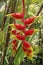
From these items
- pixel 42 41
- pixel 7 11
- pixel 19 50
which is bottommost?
pixel 42 41

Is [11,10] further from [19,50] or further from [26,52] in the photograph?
[26,52]

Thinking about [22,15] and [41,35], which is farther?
[41,35]

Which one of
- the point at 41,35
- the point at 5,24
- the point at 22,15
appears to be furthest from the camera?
the point at 41,35

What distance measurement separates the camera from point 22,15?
1.68 feet

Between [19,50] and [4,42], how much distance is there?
3.5 inches

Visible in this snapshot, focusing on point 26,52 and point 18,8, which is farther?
point 18,8

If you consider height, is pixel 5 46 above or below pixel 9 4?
below

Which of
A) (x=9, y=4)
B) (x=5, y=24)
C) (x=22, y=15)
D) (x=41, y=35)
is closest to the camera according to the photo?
(x=22, y=15)

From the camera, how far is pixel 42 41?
7.29 ft

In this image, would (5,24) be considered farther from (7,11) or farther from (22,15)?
(22,15)

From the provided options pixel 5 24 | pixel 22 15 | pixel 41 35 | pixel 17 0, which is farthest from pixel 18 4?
pixel 41 35

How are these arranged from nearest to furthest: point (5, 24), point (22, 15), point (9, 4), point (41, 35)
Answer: point (22, 15), point (9, 4), point (5, 24), point (41, 35)

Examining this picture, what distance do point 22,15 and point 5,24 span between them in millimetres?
403

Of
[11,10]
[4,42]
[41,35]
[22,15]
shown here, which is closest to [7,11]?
[11,10]
